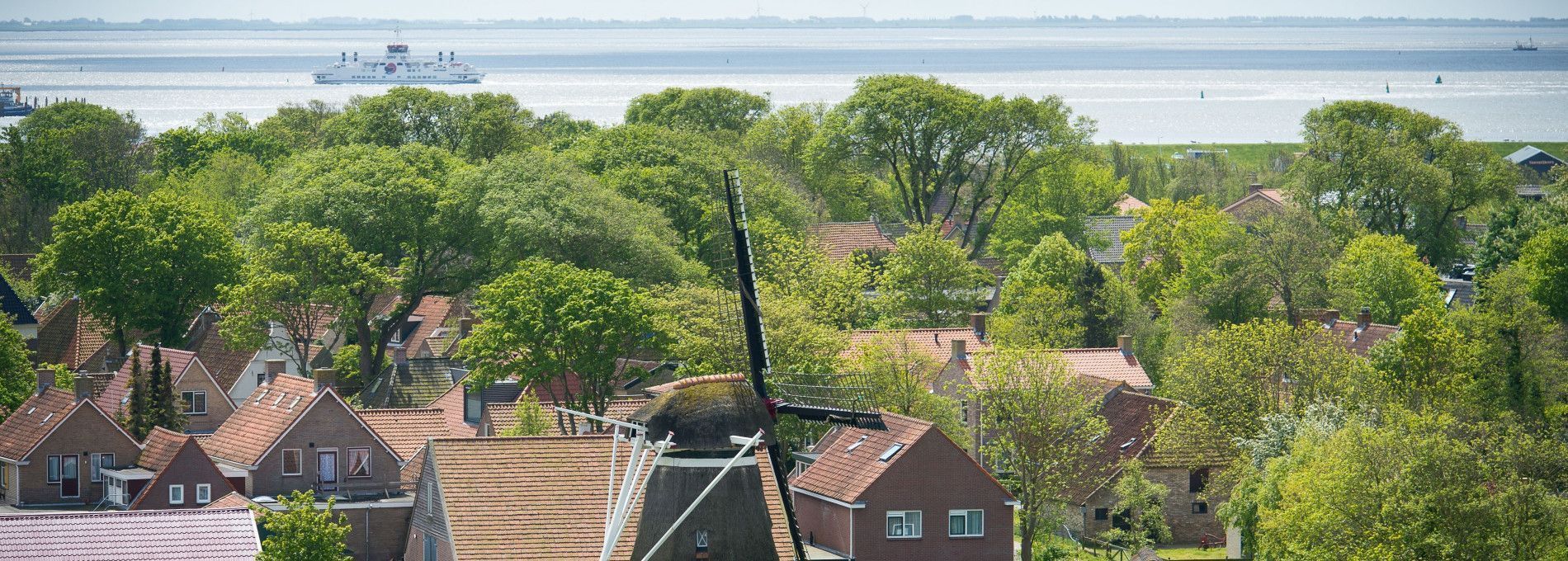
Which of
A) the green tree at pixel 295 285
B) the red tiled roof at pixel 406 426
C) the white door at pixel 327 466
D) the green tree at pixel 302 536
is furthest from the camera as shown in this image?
the green tree at pixel 295 285

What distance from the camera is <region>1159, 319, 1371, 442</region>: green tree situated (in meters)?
64.3

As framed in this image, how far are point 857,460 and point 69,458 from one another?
24.5 meters

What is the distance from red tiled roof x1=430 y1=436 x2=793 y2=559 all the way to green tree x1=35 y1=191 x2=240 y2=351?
40.1 m

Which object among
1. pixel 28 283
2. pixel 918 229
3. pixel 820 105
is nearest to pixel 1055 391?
pixel 918 229

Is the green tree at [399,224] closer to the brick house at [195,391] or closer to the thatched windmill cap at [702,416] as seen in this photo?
the brick house at [195,391]

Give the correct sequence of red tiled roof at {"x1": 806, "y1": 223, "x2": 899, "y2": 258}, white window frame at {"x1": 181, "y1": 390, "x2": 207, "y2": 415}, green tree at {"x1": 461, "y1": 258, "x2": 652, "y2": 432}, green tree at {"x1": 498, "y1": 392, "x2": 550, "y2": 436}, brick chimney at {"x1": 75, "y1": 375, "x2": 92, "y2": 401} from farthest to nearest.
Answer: red tiled roof at {"x1": 806, "y1": 223, "x2": 899, "y2": 258}, white window frame at {"x1": 181, "y1": 390, "x2": 207, "y2": 415}, green tree at {"x1": 461, "y1": 258, "x2": 652, "y2": 432}, brick chimney at {"x1": 75, "y1": 375, "x2": 92, "y2": 401}, green tree at {"x1": 498, "y1": 392, "x2": 550, "y2": 436}

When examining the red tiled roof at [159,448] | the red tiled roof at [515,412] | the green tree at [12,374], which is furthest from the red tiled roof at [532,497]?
the green tree at [12,374]

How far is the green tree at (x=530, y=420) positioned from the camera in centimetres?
6212

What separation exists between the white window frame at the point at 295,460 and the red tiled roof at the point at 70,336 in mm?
27787

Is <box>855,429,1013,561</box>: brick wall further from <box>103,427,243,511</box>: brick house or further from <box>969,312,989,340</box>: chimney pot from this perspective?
<box>969,312,989,340</box>: chimney pot

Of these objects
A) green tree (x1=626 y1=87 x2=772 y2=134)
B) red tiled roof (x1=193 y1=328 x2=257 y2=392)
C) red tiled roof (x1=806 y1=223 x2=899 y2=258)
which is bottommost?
red tiled roof (x1=193 y1=328 x2=257 y2=392)

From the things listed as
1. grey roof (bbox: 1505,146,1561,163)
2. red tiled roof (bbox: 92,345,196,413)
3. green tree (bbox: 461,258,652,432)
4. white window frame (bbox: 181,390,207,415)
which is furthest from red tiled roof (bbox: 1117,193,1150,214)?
white window frame (bbox: 181,390,207,415)

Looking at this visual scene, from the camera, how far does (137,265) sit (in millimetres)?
84188

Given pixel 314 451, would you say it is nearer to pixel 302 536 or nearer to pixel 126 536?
pixel 302 536
